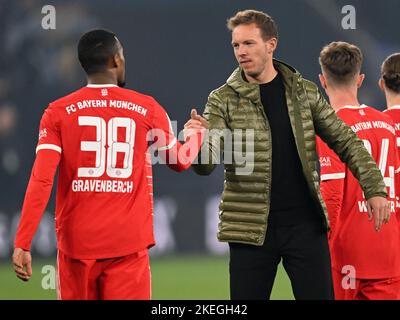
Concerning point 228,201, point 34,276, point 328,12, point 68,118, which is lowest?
point 34,276

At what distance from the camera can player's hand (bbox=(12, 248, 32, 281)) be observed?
443cm

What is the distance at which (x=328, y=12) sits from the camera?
11906mm

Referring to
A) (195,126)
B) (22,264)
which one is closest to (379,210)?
(195,126)

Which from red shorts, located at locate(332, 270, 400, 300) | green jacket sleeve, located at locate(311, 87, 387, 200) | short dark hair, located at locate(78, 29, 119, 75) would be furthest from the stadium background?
short dark hair, located at locate(78, 29, 119, 75)

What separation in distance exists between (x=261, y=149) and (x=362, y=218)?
2.75 feet

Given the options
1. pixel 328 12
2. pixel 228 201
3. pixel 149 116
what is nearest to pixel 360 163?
pixel 228 201

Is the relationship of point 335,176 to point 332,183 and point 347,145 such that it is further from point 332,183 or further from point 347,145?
point 347,145

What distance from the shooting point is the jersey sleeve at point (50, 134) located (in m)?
4.58

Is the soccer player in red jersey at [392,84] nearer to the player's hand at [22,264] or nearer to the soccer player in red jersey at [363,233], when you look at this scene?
the soccer player in red jersey at [363,233]

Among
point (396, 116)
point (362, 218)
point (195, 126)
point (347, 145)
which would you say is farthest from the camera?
point (396, 116)

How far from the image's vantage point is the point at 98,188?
4602 mm

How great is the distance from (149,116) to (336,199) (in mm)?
1123

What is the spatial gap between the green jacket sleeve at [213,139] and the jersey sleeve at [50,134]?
2.04ft

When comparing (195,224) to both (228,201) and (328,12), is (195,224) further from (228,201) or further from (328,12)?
(228,201)
